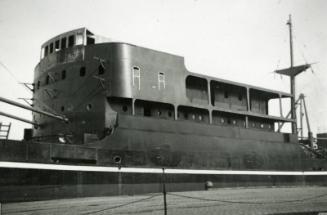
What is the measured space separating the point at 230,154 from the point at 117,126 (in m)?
6.59

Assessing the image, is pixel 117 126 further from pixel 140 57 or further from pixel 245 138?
pixel 245 138

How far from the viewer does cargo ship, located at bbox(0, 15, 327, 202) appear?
1188 centimetres

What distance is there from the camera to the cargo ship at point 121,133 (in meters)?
11.9

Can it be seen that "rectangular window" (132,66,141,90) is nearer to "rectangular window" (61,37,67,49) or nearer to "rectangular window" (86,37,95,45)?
"rectangular window" (86,37,95,45)

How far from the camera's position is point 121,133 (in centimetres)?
1414

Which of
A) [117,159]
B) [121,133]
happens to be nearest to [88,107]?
[121,133]

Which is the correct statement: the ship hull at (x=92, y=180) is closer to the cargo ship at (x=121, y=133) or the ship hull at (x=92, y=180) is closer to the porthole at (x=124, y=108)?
the cargo ship at (x=121, y=133)

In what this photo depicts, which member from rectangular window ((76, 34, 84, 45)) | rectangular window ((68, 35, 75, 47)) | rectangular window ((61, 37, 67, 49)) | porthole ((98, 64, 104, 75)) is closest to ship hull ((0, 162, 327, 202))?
porthole ((98, 64, 104, 75))

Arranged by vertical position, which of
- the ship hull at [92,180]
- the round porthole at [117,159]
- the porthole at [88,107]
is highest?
the porthole at [88,107]

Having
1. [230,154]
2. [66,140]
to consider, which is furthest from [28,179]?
[230,154]

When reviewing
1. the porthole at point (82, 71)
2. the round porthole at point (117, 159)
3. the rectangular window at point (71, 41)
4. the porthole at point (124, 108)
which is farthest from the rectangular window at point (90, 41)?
the round porthole at point (117, 159)

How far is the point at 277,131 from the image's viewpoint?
75.9ft

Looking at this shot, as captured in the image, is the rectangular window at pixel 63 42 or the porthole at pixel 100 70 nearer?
the porthole at pixel 100 70

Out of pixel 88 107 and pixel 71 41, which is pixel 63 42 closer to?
pixel 71 41
